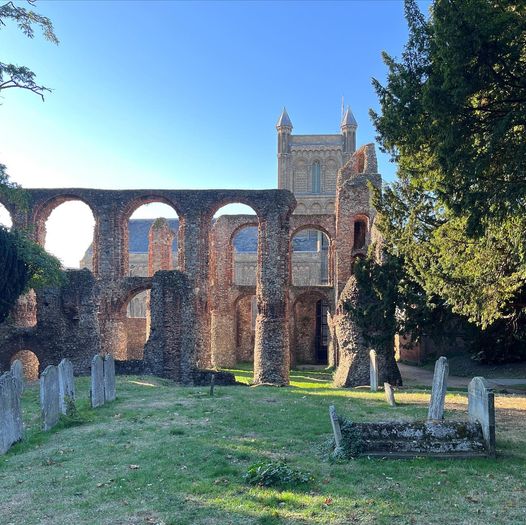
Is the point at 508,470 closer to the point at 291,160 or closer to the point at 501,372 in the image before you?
the point at 501,372

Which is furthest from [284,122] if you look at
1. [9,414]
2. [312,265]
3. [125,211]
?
[9,414]

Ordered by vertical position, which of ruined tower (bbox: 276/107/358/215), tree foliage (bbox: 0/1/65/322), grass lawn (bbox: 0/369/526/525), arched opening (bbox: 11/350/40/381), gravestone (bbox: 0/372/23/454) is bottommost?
arched opening (bbox: 11/350/40/381)

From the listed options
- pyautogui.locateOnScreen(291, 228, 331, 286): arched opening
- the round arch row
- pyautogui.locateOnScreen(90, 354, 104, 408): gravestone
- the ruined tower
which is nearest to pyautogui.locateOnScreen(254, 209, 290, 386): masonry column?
the round arch row

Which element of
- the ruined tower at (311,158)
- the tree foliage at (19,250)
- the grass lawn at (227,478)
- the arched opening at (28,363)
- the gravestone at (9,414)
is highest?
the ruined tower at (311,158)

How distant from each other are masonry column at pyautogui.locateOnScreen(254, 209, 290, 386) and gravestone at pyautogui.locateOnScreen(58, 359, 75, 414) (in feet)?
34.9

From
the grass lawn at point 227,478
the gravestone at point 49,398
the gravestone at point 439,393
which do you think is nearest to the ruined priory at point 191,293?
the gravestone at point 439,393

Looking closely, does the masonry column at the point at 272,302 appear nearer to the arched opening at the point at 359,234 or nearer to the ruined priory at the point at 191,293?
the ruined priory at the point at 191,293

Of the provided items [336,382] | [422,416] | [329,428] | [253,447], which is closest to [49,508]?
[253,447]

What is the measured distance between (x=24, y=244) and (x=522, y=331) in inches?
649

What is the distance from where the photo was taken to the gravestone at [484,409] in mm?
6775

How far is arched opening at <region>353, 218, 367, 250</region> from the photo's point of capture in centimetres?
2938

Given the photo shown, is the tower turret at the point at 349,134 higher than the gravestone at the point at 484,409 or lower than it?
higher

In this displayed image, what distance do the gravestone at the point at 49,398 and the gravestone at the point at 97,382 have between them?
1545 mm

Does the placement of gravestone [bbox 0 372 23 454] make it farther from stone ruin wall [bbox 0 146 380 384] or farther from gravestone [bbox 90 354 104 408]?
stone ruin wall [bbox 0 146 380 384]
